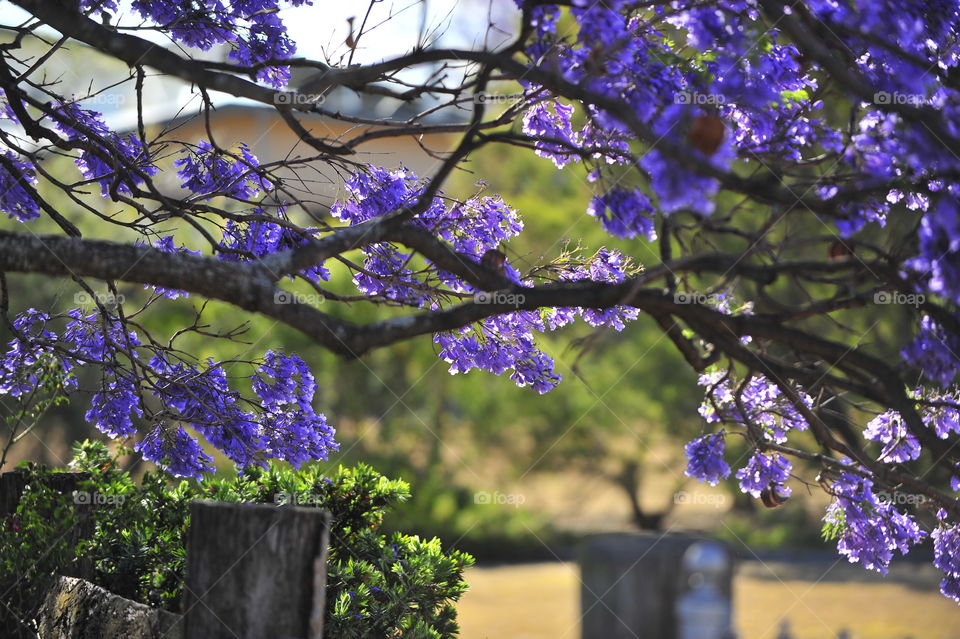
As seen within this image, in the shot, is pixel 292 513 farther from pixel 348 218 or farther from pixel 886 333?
pixel 886 333

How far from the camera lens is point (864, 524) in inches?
178

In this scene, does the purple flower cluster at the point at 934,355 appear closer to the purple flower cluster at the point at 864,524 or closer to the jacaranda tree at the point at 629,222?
the jacaranda tree at the point at 629,222

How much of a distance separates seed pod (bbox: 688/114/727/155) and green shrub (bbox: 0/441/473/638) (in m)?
2.65

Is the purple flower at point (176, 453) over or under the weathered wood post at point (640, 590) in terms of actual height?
over

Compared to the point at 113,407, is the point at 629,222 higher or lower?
higher

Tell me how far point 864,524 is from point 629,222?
7.41ft

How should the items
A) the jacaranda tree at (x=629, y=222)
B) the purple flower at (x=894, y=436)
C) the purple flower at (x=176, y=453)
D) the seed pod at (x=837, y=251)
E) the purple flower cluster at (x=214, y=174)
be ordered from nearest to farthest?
the jacaranda tree at (x=629, y=222)
the seed pod at (x=837, y=251)
the purple flower at (x=894, y=436)
the purple flower at (x=176, y=453)
the purple flower cluster at (x=214, y=174)

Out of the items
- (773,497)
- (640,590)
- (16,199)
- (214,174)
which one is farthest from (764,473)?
(16,199)

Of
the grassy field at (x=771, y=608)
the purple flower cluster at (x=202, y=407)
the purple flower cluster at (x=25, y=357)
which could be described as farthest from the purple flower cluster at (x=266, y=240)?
the grassy field at (x=771, y=608)

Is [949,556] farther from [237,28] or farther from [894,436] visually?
[237,28]

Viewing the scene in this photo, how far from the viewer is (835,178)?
3.33m

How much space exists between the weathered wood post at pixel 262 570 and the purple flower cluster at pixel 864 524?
270cm

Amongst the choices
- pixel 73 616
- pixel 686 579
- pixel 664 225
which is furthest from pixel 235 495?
pixel 664 225

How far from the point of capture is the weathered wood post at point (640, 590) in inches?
178
